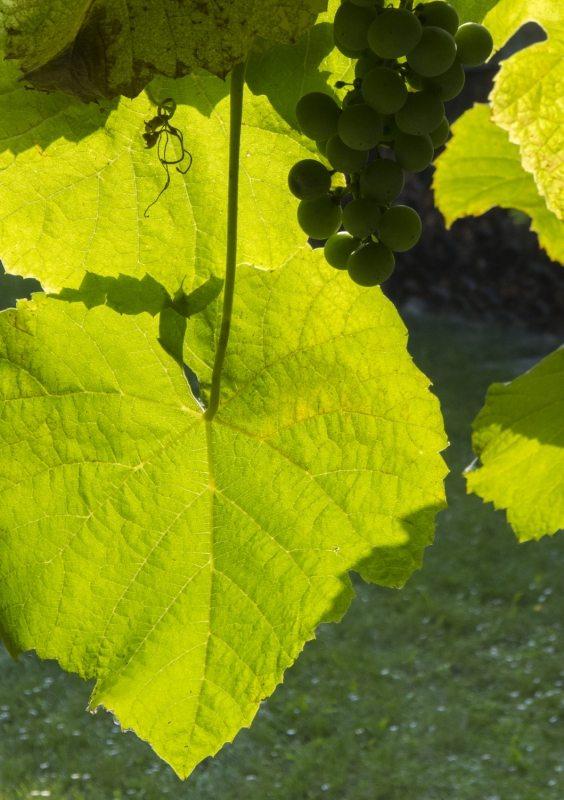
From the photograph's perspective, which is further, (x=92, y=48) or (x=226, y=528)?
(x=226, y=528)

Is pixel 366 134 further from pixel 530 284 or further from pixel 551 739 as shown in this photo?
pixel 530 284

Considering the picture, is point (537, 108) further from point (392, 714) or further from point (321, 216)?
point (392, 714)

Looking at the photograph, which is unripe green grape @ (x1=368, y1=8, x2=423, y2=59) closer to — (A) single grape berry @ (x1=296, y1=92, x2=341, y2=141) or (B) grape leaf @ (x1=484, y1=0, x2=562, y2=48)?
(A) single grape berry @ (x1=296, y1=92, x2=341, y2=141)

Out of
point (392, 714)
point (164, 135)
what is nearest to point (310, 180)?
point (164, 135)

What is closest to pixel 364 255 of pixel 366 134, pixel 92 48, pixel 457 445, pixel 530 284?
pixel 366 134

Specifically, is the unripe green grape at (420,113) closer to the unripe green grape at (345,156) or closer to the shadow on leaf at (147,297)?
the unripe green grape at (345,156)

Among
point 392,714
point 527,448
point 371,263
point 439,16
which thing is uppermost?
point 439,16
